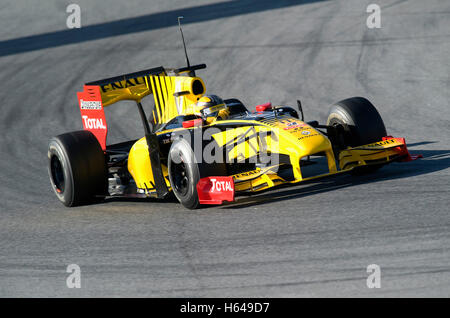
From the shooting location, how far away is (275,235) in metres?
7.02

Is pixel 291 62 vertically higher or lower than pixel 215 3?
lower

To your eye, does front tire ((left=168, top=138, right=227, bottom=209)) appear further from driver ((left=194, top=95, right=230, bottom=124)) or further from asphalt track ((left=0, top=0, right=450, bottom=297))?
driver ((left=194, top=95, right=230, bottom=124))

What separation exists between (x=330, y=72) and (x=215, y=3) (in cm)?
924

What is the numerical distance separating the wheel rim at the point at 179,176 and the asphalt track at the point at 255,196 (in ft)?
1.01

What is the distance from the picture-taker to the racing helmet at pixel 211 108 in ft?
31.3

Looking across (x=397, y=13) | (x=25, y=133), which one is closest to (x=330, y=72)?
(x=397, y=13)

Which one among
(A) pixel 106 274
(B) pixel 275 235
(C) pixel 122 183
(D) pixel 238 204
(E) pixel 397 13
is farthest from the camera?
(E) pixel 397 13

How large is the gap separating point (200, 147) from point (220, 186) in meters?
0.70

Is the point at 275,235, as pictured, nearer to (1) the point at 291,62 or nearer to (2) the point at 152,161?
(2) the point at 152,161

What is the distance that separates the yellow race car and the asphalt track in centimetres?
30
